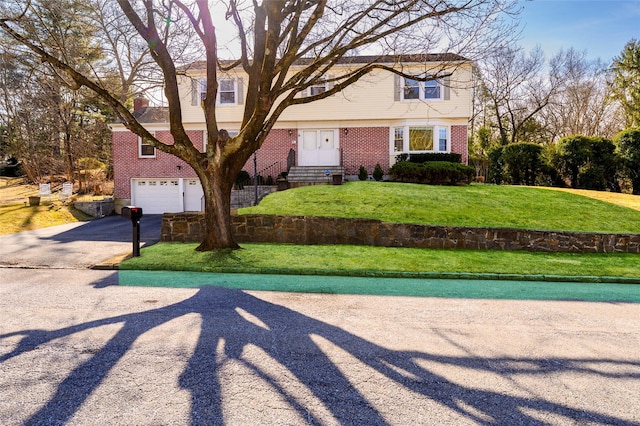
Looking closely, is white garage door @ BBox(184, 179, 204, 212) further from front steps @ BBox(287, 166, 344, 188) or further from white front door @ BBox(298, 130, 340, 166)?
white front door @ BBox(298, 130, 340, 166)

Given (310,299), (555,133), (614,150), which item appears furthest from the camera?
(555,133)

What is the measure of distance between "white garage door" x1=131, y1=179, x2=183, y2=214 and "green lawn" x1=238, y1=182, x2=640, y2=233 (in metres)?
9.27

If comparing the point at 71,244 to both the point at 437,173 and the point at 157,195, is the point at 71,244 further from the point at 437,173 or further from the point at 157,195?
the point at 437,173

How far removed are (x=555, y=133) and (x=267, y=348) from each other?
37032mm

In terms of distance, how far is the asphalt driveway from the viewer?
927 cm

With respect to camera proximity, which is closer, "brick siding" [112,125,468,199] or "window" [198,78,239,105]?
"brick siding" [112,125,468,199]

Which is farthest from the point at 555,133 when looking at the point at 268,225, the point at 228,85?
the point at 268,225

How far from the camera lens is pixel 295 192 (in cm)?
1508

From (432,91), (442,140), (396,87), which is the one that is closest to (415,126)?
(442,140)

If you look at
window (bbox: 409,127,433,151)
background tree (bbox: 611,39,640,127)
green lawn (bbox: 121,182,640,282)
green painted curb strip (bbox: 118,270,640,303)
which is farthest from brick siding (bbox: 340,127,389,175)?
background tree (bbox: 611,39,640,127)

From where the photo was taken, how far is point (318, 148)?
822 inches

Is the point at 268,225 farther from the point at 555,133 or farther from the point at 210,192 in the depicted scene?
the point at 555,133

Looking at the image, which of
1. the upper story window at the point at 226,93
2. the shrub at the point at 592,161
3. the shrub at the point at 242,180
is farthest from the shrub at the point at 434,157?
the upper story window at the point at 226,93

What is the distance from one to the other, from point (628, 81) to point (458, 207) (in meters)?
25.4
